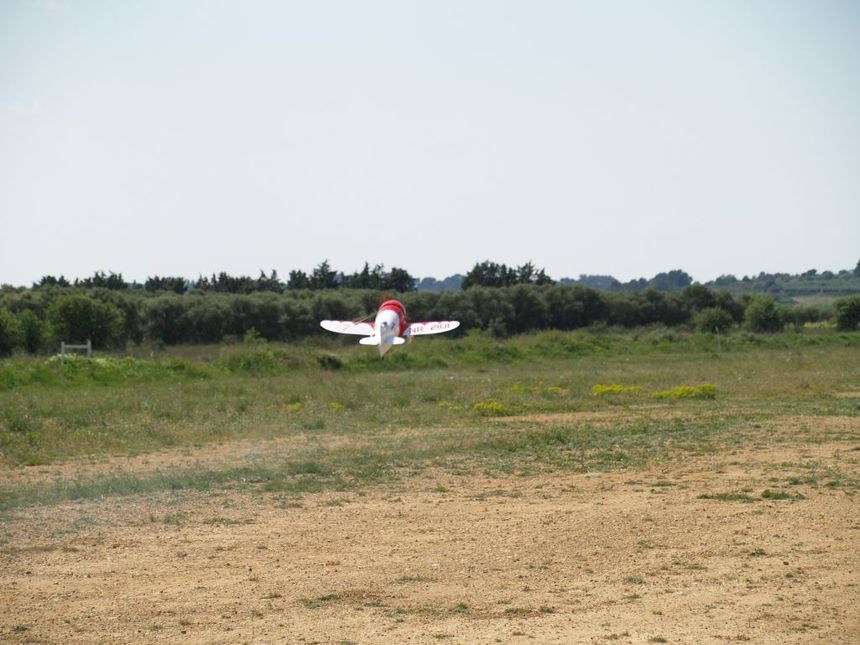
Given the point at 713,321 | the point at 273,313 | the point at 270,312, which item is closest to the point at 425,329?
the point at 273,313

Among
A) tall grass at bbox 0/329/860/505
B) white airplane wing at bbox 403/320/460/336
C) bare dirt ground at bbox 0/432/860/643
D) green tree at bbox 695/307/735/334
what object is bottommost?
bare dirt ground at bbox 0/432/860/643

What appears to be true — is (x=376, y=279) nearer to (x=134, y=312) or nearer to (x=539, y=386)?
(x=134, y=312)

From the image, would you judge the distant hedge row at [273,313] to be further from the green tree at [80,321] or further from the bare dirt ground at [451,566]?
the bare dirt ground at [451,566]

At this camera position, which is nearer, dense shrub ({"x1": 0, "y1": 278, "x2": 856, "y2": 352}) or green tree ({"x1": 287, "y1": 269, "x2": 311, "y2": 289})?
dense shrub ({"x1": 0, "y1": 278, "x2": 856, "y2": 352})

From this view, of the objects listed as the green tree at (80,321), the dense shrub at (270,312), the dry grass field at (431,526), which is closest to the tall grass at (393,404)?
the dry grass field at (431,526)

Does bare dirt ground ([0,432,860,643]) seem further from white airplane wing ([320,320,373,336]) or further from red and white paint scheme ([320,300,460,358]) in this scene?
→ white airplane wing ([320,320,373,336])

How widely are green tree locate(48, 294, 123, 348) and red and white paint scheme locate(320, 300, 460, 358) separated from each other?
22838 mm

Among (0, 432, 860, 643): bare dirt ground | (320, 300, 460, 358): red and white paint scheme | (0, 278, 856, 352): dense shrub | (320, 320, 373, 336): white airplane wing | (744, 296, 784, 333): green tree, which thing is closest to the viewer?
(0, 432, 860, 643): bare dirt ground

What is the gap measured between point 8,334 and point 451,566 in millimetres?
33429

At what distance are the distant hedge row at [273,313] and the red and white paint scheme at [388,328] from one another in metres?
15.1

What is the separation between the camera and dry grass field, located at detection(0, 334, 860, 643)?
8422 mm

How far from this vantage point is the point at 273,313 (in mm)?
49469

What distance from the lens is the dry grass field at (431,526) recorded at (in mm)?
8422

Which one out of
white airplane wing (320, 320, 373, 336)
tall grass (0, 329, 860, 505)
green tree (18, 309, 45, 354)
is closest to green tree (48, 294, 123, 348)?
green tree (18, 309, 45, 354)
